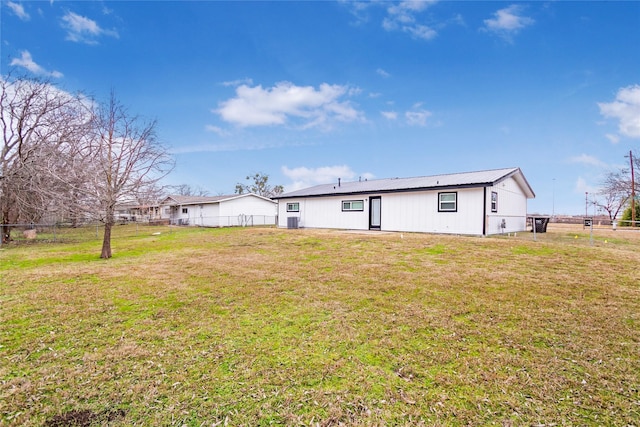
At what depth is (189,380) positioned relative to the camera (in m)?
2.52

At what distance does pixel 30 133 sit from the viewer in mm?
14195

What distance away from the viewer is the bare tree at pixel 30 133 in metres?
13.6

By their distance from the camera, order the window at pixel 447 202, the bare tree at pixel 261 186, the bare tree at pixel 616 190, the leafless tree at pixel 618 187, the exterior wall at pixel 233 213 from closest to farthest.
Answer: the window at pixel 447 202
the leafless tree at pixel 618 187
the bare tree at pixel 616 190
the exterior wall at pixel 233 213
the bare tree at pixel 261 186

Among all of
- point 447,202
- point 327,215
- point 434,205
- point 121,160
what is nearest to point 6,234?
point 121,160

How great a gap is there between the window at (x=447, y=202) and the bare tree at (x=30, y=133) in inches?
701

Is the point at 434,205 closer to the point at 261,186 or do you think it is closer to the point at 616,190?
the point at 616,190

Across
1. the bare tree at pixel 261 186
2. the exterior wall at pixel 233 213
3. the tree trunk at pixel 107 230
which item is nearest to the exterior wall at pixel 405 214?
the exterior wall at pixel 233 213

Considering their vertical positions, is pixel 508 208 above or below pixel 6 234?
above

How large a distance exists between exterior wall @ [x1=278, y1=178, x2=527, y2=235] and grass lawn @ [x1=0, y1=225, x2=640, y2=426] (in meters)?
6.01

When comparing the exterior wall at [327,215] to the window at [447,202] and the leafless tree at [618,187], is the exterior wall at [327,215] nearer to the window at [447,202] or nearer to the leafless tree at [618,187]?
the window at [447,202]

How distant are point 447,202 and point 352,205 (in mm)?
5234

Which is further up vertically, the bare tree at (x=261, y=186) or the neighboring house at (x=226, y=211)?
the bare tree at (x=261, y=186)

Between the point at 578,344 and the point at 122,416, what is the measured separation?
14.3 feet

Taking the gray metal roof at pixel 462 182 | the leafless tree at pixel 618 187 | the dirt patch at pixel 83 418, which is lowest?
the dirt patch at pixel 83 418
